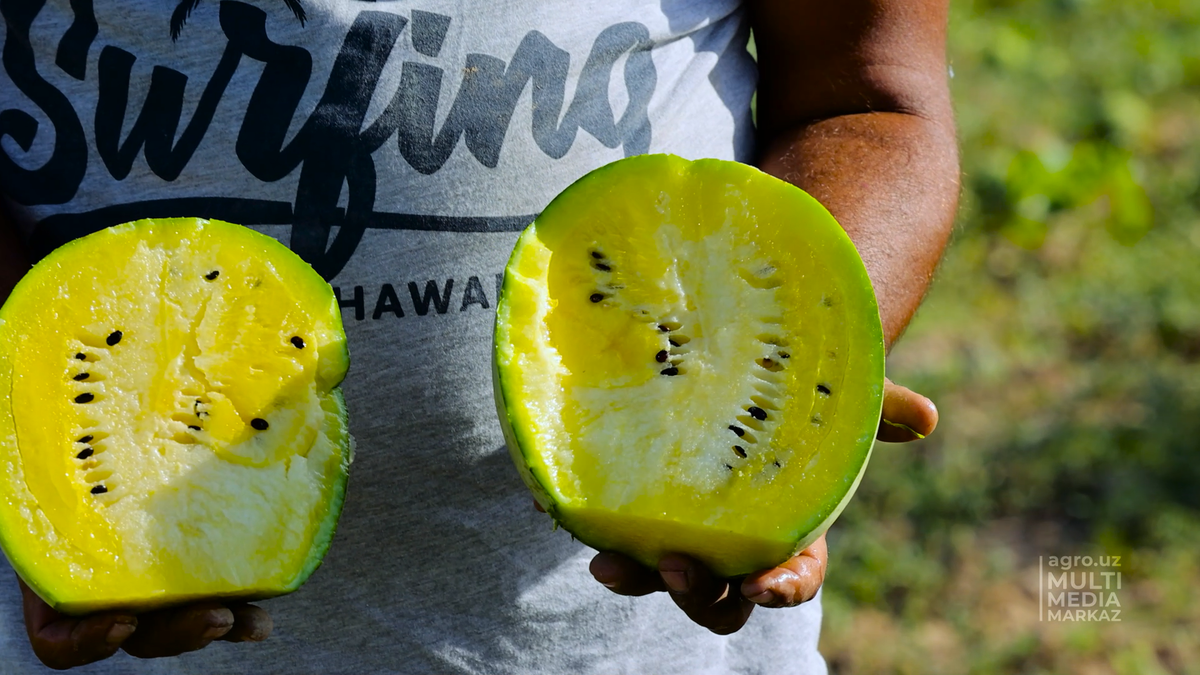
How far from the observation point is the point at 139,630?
1173mm

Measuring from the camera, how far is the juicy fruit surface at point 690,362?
44.9 inches

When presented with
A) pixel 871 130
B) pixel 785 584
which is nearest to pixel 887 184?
pixel 871 130

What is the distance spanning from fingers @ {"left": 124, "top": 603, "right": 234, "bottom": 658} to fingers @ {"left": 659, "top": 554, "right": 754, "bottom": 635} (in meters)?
0.48

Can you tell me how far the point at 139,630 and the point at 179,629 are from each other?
0.06 m

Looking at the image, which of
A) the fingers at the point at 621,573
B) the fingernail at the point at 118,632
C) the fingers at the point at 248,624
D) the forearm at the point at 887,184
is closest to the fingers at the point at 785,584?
the fingers at the point at 621,573

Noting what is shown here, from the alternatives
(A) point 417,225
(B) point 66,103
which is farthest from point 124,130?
(A) point 417,225

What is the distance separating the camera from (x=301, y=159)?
1.36 m

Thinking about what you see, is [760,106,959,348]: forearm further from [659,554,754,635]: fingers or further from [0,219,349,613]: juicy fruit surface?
[0,219,349,613]: juicy fruit surface

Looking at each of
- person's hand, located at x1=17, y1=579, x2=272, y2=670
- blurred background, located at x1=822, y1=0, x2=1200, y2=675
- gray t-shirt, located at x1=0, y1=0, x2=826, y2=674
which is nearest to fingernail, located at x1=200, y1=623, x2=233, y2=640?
person's hand, located at x1=17, y1=579, x2=272, y2=670

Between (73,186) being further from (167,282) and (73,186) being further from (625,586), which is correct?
(625,586)

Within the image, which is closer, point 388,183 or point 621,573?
point 621,573

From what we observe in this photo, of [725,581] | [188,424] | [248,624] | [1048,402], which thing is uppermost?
[188,424]

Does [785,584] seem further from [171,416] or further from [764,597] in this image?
[171,416]

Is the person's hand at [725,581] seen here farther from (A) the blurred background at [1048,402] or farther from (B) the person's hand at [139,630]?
(A) the blurred background at [1048,402]
